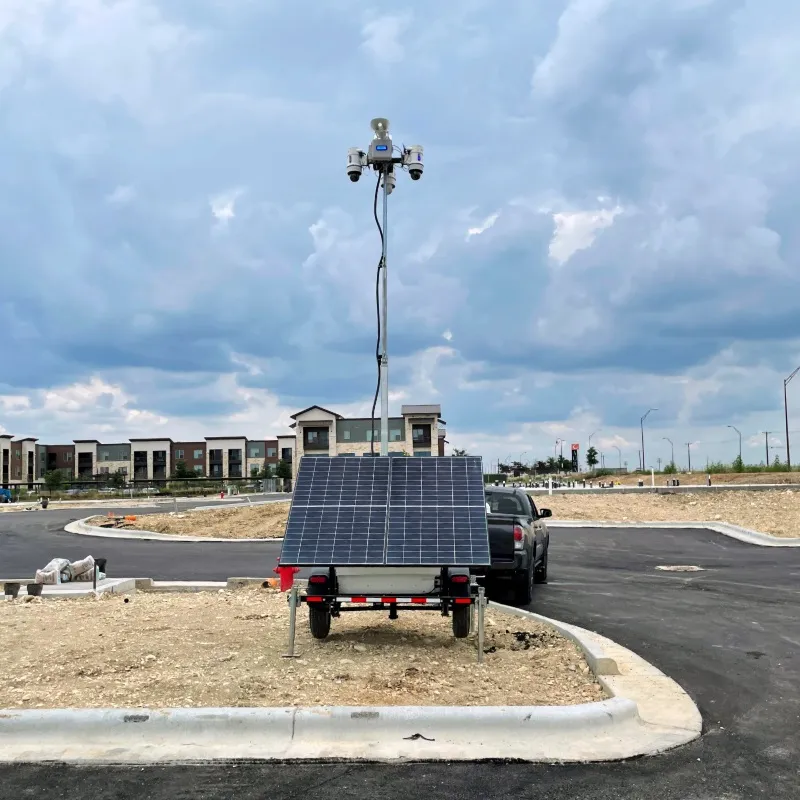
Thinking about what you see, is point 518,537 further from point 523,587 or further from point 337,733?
point 337,733

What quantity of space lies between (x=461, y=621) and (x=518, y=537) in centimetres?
367

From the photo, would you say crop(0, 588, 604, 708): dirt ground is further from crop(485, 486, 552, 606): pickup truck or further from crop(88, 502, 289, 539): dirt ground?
crop(88, 502, 289, 539): dirt ground

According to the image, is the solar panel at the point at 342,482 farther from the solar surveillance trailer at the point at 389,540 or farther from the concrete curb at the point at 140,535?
the concrete curb at the point at 140,535

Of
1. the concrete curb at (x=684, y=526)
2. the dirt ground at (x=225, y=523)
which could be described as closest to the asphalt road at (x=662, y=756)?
the concrete curb at (x=684, y=526)

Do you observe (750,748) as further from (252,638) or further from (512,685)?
(252,638)

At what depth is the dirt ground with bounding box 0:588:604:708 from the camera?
651 cm

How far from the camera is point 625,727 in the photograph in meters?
5.78

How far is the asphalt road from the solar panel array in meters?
2.52

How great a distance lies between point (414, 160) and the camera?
37.6 feet

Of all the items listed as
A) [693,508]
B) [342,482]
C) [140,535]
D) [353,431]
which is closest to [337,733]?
[342,482]

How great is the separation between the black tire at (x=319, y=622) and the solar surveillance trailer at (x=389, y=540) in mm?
11

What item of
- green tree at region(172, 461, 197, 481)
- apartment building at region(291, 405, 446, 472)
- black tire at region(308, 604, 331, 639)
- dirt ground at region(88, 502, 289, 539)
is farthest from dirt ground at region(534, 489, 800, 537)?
green tree at region(172, 461, 197, 481)

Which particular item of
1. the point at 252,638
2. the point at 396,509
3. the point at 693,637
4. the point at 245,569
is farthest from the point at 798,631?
the point at 245,569

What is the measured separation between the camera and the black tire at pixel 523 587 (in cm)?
1174
